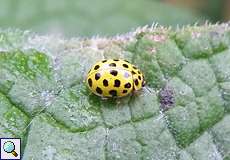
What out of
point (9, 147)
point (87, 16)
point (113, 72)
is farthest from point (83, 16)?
point (9, 147)

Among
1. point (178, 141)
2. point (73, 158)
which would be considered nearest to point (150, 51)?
point (178, 141)

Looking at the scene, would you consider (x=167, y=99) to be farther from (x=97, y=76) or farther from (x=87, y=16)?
(x=87, y=16)

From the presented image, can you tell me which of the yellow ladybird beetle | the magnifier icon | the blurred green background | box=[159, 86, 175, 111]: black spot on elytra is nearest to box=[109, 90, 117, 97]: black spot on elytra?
the yellow ladybird beetle

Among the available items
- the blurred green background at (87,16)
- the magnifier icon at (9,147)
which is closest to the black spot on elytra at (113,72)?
the magnifier icon at (9,147)

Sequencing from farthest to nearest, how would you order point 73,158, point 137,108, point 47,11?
point 47,11
point 137,108
point 73,158

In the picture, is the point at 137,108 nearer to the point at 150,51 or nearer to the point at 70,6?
the point at 150,51

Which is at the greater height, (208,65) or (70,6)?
(208,65)
